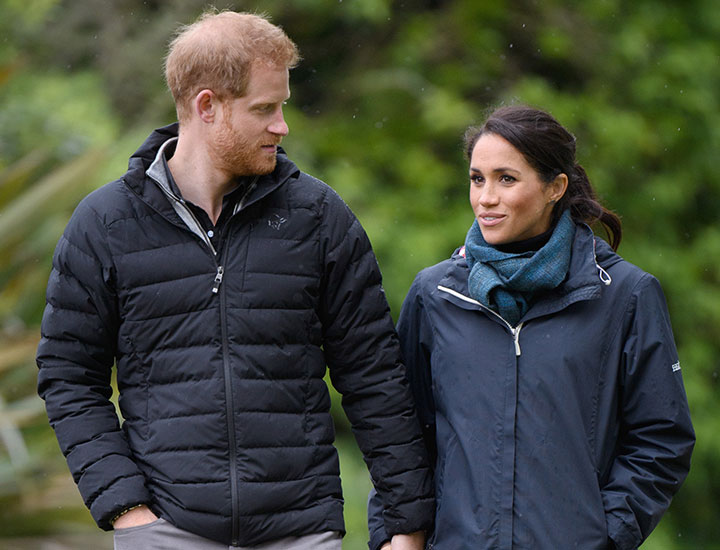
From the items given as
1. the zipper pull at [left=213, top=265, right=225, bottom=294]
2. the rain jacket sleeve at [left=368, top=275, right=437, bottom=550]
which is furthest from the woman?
the zipper pull at [left=213, top=265, right=225, bottom=294]

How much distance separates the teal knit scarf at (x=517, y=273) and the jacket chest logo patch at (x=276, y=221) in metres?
0.46

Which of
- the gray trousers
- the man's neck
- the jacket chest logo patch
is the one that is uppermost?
the man's neck

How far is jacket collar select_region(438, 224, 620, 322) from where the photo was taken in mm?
2723

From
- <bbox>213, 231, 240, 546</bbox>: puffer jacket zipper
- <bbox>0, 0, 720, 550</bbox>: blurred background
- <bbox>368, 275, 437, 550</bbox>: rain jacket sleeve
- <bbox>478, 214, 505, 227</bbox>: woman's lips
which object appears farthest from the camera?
<bbox>0, 0, 720, 550</bbox>: blurred background

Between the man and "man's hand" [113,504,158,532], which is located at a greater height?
the man

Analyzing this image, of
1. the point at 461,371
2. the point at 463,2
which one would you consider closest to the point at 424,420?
the point at 461,371

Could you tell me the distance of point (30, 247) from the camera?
5.52m

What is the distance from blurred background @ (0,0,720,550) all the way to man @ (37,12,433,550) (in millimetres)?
4237

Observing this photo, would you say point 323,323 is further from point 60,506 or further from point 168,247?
point 60,506

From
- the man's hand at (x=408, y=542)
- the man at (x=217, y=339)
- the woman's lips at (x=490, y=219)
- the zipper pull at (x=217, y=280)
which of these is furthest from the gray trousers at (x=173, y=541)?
the woman's lips at (x=490, y=219)

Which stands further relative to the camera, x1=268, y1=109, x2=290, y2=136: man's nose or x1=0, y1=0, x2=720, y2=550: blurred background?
x1=0, y1=0, x2=720, y2=550: blurred background

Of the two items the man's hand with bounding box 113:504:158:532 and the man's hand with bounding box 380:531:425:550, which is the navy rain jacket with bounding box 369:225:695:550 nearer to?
the man's hand with bounding box 380:531:425:550

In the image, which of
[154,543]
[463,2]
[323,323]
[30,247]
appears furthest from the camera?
[463,2]

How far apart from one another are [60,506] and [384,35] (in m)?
4.63
